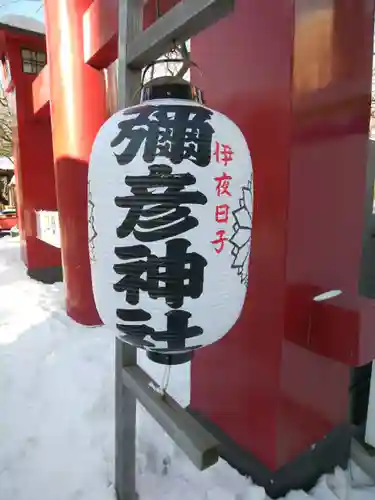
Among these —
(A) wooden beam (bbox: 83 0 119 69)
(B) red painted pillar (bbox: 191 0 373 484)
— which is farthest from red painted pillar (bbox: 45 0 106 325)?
(B) red painted pillar (bbox: 191 0 373 484)

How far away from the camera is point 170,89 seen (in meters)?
1.38

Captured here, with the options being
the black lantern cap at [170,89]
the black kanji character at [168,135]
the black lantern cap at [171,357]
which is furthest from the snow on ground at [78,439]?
the black lantern cap at [170,89]

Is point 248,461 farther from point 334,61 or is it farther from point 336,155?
point 334,61

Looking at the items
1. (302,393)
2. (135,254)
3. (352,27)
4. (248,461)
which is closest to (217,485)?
(248,461)

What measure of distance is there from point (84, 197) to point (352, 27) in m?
3.01

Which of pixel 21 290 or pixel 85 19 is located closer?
pixel 85 19

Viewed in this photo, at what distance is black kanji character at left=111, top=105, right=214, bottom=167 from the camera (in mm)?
1214

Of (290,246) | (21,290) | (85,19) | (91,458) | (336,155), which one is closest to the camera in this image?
(290,246)

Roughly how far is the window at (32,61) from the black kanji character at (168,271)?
590 cm

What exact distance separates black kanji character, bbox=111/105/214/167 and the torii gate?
0.42 metres

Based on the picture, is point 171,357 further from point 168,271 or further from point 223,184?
point 223,184

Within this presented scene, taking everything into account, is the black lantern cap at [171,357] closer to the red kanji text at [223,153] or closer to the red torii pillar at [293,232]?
the red torii pillar at [293,232]

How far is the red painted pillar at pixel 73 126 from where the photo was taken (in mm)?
3932

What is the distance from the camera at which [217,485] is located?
2.10 m
